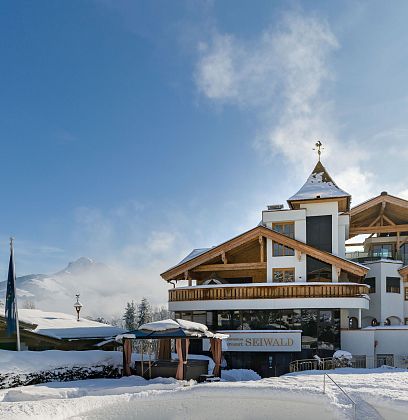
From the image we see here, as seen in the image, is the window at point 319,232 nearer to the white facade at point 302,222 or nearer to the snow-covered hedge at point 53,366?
the white facade at point 302,222

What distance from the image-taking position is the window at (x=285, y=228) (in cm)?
2862

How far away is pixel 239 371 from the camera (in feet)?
77.0

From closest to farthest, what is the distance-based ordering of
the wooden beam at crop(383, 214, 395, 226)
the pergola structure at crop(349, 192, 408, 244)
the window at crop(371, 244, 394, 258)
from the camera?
the pergola structure at crop(349, 192, 408, 244) < the wooden beam at crop(383, 214, 395, 226) < the window at crop(371, 244, 394, 258)

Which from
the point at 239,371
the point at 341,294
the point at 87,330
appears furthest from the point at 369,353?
the point at 87,330

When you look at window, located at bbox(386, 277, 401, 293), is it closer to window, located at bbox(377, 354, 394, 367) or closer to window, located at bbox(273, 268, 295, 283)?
window, located at bbox(377, 354, 394, 367)

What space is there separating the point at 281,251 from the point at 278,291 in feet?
10.4

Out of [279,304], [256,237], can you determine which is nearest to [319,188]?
[256,237]

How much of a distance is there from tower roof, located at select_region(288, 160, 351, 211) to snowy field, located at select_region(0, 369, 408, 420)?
534 inches

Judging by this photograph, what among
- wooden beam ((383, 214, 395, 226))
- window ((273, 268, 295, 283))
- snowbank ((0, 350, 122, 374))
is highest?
wooden beam ((383, 214, 395, 226))

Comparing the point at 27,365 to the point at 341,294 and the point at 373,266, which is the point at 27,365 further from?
the point at 373,266

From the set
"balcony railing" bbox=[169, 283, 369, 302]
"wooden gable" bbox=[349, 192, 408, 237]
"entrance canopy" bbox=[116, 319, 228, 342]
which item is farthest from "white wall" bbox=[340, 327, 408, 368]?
"entrance canopy" bbox=[116, 319, 228, 342]

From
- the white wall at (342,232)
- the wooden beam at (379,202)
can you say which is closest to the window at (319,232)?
the white wall at (342,232)

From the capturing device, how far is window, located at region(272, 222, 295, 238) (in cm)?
2862

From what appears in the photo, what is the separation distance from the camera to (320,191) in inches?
1154
